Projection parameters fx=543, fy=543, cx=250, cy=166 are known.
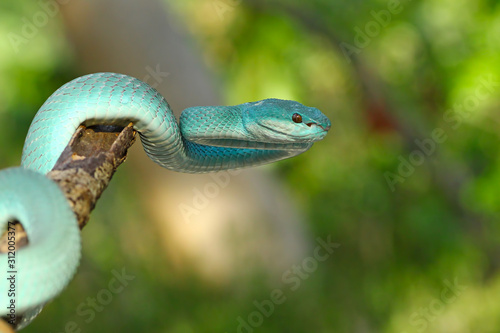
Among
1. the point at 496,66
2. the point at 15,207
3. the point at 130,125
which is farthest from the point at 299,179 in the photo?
the point at 15,207

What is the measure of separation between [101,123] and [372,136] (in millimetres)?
6153

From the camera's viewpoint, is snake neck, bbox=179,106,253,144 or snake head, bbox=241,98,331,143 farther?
snake head, bbox=241,98,331,143

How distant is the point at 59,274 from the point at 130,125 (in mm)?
852

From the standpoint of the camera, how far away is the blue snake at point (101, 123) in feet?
4.30

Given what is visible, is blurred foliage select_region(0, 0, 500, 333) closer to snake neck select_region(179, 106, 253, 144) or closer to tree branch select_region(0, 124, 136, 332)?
snake neck select_region(179, 106, 253, 144)

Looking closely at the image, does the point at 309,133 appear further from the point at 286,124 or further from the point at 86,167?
the point at 86,167

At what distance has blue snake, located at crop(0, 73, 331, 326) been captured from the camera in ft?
4.30

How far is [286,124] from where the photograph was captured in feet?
9.05

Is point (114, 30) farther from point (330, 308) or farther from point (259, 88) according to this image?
point (330, 308)

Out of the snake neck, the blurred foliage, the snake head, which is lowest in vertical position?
the blurred foliage

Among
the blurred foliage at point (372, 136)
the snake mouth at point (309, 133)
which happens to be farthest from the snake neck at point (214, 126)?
the blurred foliage at point (372, 136)

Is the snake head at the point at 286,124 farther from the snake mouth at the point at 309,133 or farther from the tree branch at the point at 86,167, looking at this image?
the tree branch at the point at 86,167

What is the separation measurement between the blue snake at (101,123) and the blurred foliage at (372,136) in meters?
2.64

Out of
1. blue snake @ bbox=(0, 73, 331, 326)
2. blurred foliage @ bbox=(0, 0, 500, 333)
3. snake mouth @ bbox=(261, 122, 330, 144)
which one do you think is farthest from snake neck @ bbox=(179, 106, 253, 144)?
blurred foliage @ bbox=(0, 0, 500, 333)
